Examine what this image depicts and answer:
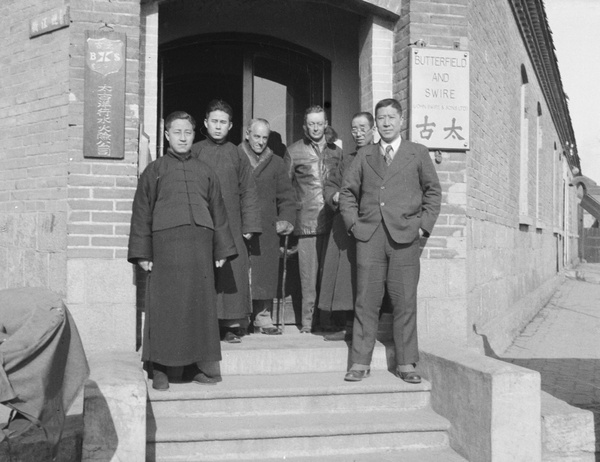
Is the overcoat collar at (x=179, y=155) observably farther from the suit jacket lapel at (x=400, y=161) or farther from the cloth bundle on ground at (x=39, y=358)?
the cloth bundle on ground at (x=39, y=358)

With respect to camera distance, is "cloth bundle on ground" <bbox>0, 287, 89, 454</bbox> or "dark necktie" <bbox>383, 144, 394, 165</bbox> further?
"dark necktie" <bbox>383, 144, 394, 165</bbox>

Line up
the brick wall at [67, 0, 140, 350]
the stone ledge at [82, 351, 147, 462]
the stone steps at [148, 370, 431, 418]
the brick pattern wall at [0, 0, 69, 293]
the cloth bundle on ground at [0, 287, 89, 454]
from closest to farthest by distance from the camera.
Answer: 1. the cloth bundle on ground at [0, 287, 89, 454]
2. the stone ledge at [82, 351, 147, 462]
3. the stone steps at [148, 370, 431, 418]
4. the brick wall at [67, 0, 140, 350]
5. the brick pattern wall at [0, 0, 69, 293]

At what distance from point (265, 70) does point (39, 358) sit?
5337 millimetres

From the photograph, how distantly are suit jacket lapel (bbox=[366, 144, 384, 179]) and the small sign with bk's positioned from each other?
2.52 m

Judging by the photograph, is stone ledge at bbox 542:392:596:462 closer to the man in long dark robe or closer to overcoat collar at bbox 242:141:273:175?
the man in long dark robe

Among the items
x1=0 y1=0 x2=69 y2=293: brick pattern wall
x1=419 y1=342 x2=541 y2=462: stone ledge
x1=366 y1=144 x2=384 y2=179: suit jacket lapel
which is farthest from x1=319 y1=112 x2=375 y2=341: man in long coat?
x1=0 y1=0 x2=69 y2=293: brick pattern wall

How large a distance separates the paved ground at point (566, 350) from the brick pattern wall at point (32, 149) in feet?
13.7

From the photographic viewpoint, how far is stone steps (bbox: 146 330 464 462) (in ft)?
14.0

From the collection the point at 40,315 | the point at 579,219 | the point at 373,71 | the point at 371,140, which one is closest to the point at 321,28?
the point at 373,71

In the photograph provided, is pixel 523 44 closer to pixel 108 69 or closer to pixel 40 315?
pixel 108 69

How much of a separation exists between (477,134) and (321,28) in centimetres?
207

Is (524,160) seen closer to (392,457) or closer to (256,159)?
(256,159)

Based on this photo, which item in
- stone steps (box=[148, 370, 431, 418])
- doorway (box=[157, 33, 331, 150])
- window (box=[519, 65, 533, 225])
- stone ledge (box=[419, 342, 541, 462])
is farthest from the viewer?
window (box=[519, 65, 533, 225])

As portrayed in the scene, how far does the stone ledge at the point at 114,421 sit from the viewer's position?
3783 mm
